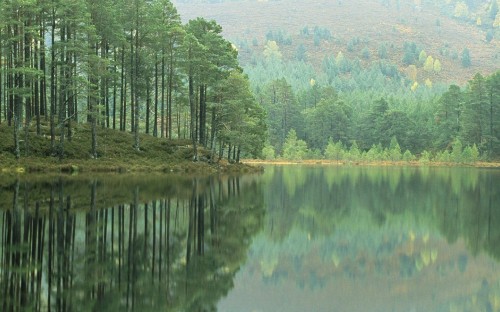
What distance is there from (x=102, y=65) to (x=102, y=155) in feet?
21.7

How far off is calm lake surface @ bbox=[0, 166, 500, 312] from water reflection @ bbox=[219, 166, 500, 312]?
0.12ft

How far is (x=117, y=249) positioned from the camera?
44.1 feet

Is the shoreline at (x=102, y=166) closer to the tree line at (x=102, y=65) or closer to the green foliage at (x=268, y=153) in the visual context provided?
the tree line at (x=102, y=65)

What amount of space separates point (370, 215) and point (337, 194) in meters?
10.5

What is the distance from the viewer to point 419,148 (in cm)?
11838

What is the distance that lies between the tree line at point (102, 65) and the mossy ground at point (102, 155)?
0.55 m

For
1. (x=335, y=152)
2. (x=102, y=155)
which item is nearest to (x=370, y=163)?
(x=335, y=152)

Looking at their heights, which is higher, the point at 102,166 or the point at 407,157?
the point at 102,166

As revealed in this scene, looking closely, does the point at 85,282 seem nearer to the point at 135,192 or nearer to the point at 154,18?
the point at 135,192

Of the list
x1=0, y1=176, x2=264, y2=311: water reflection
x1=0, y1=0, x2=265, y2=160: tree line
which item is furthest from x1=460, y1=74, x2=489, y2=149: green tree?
x1=0, y1=176, x2=264, y2=311: water reflection

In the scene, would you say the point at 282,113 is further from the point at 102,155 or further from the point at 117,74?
the point at 102,155

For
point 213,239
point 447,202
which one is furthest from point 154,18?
point 213,239

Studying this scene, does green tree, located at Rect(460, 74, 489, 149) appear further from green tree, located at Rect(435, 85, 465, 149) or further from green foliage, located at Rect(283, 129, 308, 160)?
green foliage, located at Rect(283, 129, 308, 160)

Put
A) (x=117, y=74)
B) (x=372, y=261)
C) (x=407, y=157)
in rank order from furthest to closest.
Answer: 1. (x=407, y=157)
2. (x=117, y=74)
3. (x=372, y=261)
